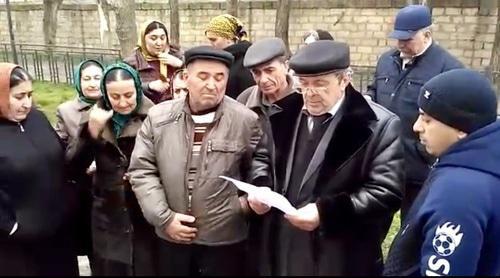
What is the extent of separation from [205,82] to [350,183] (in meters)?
0.88

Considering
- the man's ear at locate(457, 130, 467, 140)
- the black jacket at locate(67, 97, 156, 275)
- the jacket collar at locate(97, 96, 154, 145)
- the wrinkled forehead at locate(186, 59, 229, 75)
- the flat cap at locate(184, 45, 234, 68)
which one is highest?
the flat cap at locate(184, 45, 234, 68)

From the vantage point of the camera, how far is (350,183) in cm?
248

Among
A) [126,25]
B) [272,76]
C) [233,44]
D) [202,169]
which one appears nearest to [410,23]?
[272,76]

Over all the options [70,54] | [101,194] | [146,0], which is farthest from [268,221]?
[146,0]

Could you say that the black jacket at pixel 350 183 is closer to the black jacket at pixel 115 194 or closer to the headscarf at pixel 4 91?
the black jacket at pixel 115 194

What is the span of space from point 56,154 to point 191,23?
63.2ft

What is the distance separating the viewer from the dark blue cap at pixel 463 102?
1888 millimetres

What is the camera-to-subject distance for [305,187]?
8.24 feet

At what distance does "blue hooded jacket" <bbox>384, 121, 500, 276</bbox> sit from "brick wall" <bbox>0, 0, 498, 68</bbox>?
11682 mm

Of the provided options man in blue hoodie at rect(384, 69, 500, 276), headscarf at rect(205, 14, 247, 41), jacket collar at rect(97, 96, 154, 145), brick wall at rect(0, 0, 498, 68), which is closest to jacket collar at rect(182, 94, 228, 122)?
jacket collar at rect(97, 96, 154, 145)

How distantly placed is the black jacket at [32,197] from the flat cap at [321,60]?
1425 mm

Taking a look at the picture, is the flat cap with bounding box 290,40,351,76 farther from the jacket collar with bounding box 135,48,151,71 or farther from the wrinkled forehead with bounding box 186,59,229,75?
the jacket collar with bounding box 135,48,151,71

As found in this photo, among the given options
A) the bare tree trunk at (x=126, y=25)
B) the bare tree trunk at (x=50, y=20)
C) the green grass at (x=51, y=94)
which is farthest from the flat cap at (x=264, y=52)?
the bare tree trunk at (x=50, y=20)

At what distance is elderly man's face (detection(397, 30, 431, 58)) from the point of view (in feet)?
11.9
